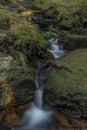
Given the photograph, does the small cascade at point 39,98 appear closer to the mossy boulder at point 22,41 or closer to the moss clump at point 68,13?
the mossy boulder at point 22,41

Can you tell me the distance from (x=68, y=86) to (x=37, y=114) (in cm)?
114

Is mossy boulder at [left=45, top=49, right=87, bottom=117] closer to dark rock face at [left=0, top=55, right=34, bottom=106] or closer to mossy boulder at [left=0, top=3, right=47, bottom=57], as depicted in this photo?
dark rock face at [left=0, top=55, right=34, bottom=106]

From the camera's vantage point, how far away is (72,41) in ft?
34.0

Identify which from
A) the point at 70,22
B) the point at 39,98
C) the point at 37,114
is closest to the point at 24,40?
the point at 39,98

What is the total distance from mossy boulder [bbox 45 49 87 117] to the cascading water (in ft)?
0.84

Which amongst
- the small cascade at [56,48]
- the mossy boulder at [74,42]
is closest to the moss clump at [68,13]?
the mossy boulder at [74,42]

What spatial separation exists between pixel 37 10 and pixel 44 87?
6.51m

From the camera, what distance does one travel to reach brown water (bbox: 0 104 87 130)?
7.27 metres

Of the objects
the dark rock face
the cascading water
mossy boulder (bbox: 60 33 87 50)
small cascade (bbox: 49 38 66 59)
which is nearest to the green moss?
mossy boulder (bbox: 60 33 87 50)

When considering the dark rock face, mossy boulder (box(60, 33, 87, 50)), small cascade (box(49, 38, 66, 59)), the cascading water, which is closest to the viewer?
the cascading water

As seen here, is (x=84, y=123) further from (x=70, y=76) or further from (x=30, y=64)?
(x=30, y=64)

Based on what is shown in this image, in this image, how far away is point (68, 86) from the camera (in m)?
7.90

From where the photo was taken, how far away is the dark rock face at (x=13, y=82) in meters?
7.98

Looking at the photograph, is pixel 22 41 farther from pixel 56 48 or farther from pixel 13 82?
pixel 56 48
